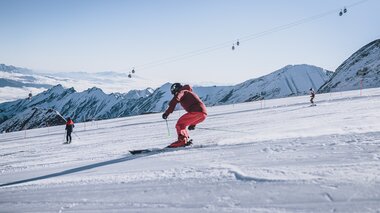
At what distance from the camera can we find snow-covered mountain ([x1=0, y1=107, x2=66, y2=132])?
11401 centimetres

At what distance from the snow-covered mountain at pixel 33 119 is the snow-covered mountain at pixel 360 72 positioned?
4469 inches

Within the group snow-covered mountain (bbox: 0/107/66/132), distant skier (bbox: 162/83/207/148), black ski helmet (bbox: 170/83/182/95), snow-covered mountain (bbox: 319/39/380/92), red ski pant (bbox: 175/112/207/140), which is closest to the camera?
black ski helmet (bbox: 170/83/182/95)

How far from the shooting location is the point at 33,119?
13638cm

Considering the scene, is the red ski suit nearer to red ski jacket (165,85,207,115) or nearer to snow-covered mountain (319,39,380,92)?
red ski jacket (165,85,207,115)

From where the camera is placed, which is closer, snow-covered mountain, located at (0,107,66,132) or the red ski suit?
the red ski suit

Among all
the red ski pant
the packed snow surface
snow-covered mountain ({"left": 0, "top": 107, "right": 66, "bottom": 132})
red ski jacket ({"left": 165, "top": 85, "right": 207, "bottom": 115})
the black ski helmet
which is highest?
snow-covered mountain ({"left": 0, "top": 107, "right": 66, "bottom": 132})

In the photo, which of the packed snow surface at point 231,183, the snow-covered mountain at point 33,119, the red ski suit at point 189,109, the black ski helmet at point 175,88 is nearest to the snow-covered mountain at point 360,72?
the red ski suit at point 189,109

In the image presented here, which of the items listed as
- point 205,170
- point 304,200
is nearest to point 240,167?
point 205,170

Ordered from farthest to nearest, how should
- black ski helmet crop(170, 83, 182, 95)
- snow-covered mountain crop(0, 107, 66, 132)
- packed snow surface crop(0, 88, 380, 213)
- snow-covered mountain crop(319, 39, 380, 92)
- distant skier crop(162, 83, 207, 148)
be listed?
1. snow-covered mountain crop(0, 107, 66, 132)
2. snow-covered mountain crop(319, 39, 380, 92)
3. distant skier crop(162, 83, 207, 148)
4. black ski helmet crop(170, 83, 182, 95)
5. packed snow surface crop(0, 88, 380, 213)

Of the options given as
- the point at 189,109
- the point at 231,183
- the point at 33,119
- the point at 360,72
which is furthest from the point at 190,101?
the point at 33,119

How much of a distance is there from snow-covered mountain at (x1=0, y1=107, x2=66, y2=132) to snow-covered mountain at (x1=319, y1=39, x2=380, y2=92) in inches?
4469

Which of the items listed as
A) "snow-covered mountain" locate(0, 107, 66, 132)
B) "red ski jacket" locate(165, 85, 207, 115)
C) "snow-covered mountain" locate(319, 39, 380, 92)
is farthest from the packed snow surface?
"snow-covered mountain" locate(319, 39, 380, 92)

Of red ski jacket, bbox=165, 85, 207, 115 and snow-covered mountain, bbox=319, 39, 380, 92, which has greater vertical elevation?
snow-covered mountain, bbox=319, 39, 380, 92

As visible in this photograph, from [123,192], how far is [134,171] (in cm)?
115
